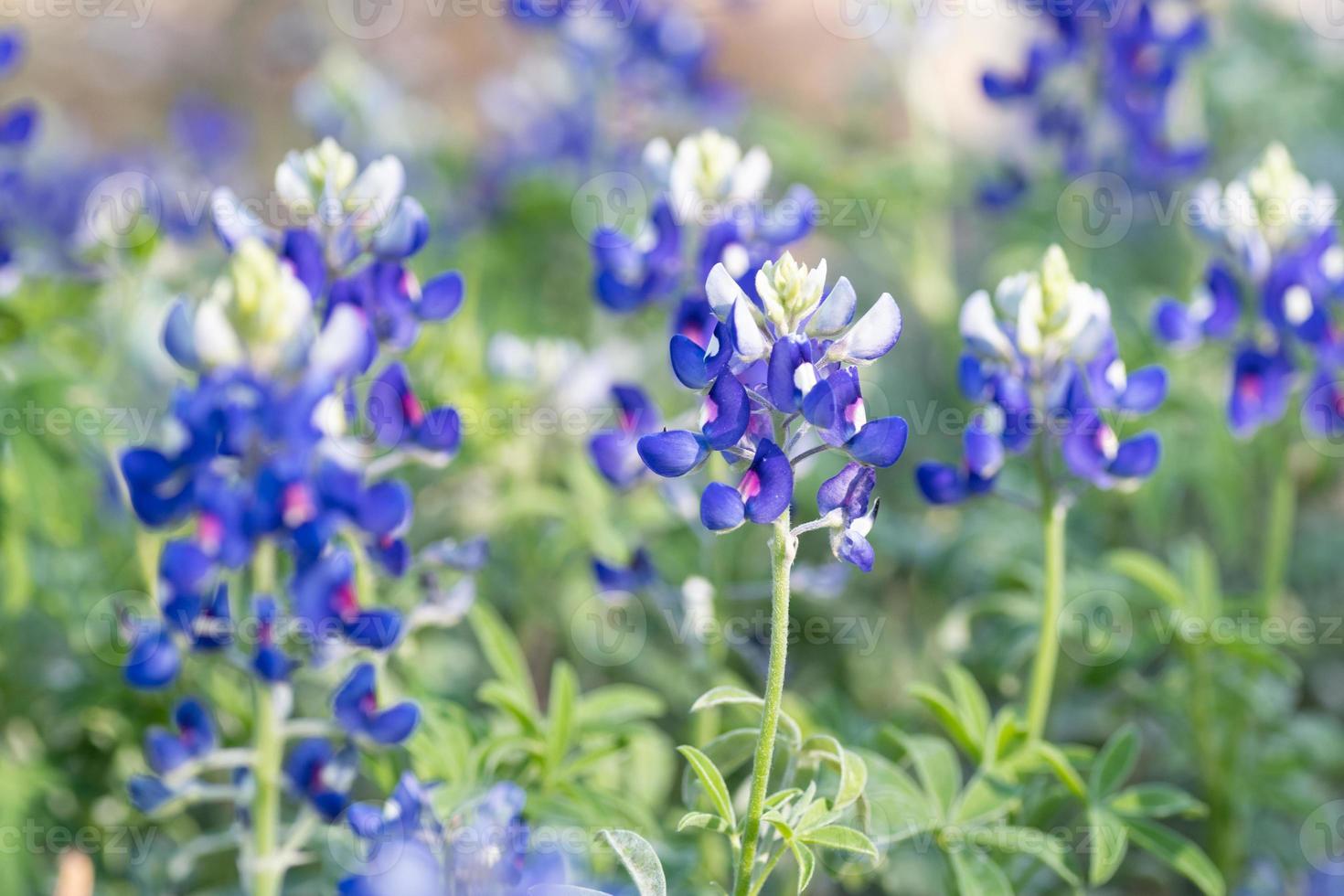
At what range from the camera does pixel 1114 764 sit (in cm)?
260

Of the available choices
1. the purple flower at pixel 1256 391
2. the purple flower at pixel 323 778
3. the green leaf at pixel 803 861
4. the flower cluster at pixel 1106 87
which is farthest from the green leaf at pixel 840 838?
the flower cluster at pixel 1106 87

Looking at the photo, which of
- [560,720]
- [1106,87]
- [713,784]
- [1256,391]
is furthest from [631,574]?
[1106,87]

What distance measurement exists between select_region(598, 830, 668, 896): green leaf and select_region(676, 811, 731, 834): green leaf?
0.06 meters

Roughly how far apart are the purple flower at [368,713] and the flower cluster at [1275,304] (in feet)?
6.23

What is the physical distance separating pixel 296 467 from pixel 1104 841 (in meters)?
1.50

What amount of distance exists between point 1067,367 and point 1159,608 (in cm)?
112

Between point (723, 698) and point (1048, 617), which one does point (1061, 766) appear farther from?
point (723, 698)

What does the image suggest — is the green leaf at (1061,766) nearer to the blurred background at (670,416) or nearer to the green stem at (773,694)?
the blurred background at (670,416)

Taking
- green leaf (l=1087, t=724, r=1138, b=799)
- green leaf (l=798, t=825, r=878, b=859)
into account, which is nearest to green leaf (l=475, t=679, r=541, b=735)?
green leaf (l=798, t=825, r=878, b=859)

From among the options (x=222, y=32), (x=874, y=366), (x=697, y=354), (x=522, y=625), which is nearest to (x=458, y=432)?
(x=697, y=354)

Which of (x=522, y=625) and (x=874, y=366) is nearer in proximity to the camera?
(x=522, y=625)

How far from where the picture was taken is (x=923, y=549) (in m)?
3.79

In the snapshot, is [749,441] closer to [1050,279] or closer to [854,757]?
[854,757]

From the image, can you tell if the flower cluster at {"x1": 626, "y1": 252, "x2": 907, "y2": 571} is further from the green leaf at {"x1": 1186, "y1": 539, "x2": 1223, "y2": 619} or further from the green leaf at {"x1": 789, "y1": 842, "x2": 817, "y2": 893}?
the green leaf at {"x1": 1186, "y1": 539, "x2": 1223, "y2": 619}
